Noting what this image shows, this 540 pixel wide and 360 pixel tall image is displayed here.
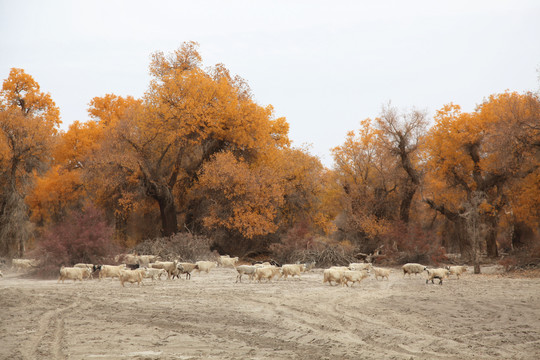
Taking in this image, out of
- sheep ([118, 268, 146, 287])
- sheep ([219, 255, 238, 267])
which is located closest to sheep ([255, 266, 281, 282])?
sheep ([118, 268, 146, 287])

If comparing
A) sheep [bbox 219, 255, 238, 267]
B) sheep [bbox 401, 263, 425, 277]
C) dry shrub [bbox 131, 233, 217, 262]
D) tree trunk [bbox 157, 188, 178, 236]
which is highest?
tree trunk [bbox 157, 188, 178, 236]

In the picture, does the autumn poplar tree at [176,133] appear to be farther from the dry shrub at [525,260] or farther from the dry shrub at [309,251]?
the dry shrub at [525,260]

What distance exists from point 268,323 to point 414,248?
21099 mm

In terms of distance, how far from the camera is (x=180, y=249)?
94.6ft

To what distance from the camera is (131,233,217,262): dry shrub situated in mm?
28578

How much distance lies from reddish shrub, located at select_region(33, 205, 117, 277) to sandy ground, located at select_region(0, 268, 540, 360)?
20.5 feet

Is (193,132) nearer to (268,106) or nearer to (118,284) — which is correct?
(268,106)

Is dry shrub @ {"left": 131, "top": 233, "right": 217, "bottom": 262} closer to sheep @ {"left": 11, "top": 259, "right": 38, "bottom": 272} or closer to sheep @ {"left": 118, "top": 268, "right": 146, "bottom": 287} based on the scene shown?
sheep @ {"left": 11, "top": 259, "right": 38, "bottom": 272}

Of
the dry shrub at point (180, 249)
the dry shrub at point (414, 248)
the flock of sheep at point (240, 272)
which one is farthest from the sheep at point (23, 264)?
the dry shrub at point (414, 248)

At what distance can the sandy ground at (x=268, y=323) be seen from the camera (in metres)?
8.83

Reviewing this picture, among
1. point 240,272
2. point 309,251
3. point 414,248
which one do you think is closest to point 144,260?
point 240,272

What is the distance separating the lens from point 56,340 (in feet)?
30.9

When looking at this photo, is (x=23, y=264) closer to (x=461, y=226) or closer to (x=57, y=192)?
(x=57, y=192)

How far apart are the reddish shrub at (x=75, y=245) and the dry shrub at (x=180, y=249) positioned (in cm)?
394
